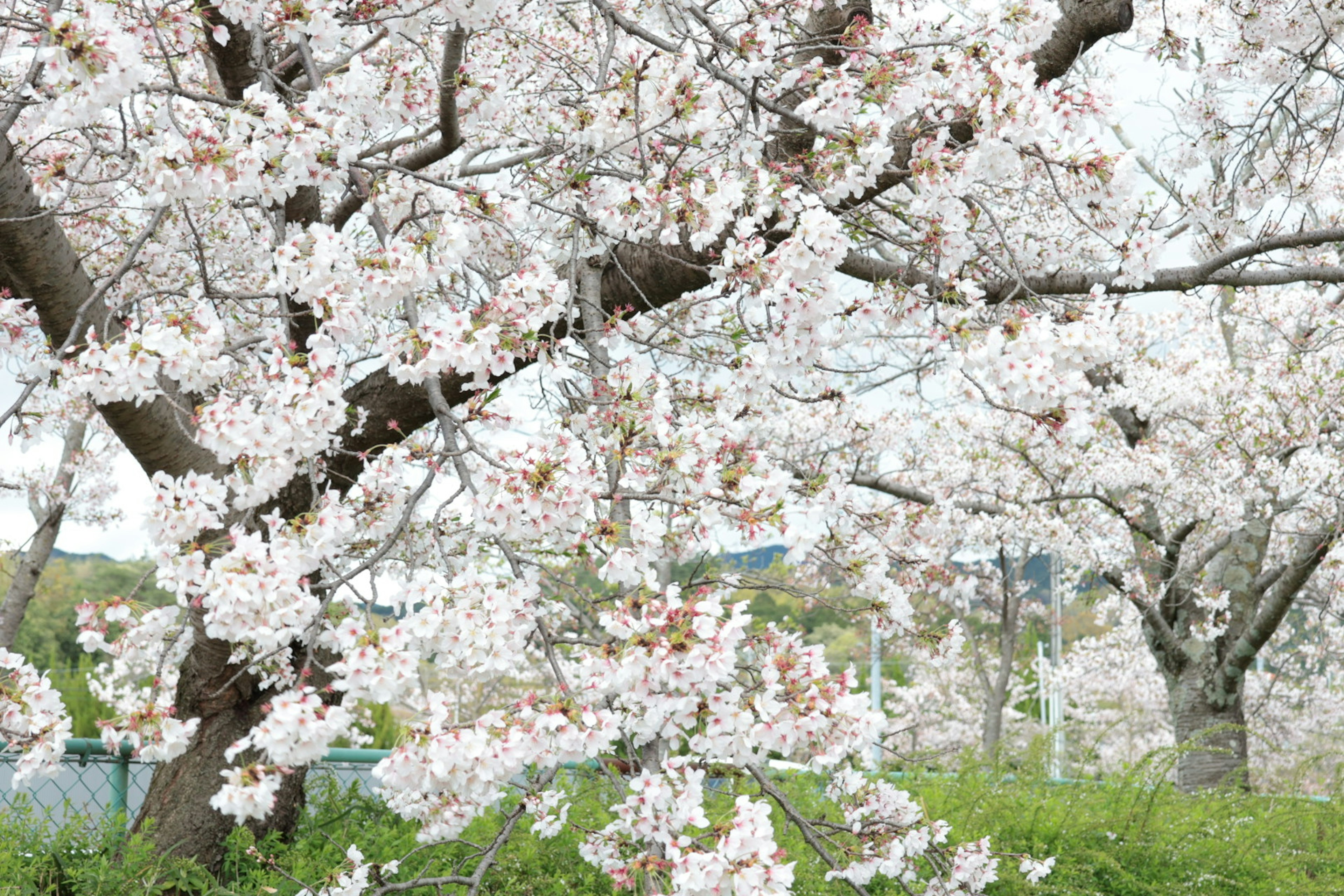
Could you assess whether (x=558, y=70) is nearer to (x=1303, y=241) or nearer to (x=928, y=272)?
(x=928, y=272)

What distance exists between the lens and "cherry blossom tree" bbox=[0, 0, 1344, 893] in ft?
6.47

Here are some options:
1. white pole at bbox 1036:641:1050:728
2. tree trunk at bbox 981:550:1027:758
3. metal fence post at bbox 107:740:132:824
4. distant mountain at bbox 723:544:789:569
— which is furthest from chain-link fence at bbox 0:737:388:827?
white pole at bbox 1036:641:1050:728

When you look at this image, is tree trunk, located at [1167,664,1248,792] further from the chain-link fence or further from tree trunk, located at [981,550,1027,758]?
the chain-link fence

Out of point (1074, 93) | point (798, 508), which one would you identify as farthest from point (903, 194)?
point (798, 508)

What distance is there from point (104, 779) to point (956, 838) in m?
3.58

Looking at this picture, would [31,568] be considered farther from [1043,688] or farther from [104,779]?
[1043,688]

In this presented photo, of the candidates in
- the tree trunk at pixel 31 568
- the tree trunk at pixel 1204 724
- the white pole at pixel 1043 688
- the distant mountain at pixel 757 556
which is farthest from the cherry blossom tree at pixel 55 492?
the white pole at pixel 1043 688

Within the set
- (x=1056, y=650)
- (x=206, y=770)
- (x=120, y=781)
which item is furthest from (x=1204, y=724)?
(x=120, y=781)

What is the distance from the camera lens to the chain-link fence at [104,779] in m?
3.86

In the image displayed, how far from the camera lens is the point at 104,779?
427 centimetres

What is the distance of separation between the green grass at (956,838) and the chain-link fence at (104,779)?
0.09m

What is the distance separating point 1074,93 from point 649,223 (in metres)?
1.17

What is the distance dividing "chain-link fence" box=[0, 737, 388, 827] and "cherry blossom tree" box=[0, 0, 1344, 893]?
393mm

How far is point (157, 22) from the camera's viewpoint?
328cm
